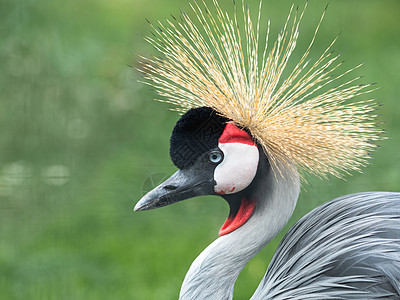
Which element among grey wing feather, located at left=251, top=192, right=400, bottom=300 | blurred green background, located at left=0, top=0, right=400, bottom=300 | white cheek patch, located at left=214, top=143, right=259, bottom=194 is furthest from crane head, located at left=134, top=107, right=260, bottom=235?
blurred green background, located at left=0, top=0, right=400, bottom=300

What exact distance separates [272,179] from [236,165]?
0.09 m

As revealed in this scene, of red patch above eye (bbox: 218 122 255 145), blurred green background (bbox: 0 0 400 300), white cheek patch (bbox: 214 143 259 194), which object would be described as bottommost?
blurred green background (bbox: 0 0 400 300)

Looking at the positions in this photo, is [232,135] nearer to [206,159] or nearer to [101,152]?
[206,159]

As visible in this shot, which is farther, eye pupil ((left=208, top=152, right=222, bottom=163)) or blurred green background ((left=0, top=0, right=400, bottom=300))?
blurred green background ((left=0, top=0, right=400, bottom=300))

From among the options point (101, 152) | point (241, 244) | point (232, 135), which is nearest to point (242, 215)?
point (241, 244)

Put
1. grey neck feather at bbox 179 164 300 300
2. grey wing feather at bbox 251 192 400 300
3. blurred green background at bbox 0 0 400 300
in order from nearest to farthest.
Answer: grey wing feather at bbox 251 192 400 300
grey neck feather at bbox 179 164 300 300
blurred green background at bbox 0 0 400 300

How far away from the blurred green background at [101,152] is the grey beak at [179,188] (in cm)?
51

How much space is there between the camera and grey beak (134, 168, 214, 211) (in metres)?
1.15

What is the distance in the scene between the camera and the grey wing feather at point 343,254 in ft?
3.52

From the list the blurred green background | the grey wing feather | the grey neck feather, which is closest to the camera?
the grey wing feather

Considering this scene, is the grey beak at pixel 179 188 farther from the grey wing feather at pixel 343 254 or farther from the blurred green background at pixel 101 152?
the blurred green background at pixel 101 152

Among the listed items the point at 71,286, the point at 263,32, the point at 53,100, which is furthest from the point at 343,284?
the point at 263,32

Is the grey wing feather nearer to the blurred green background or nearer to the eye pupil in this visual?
the eye pupil

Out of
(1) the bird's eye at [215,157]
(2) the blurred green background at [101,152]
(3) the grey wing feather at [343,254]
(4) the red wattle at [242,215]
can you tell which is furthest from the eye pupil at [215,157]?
(2) the blurred green background at [101,152]
